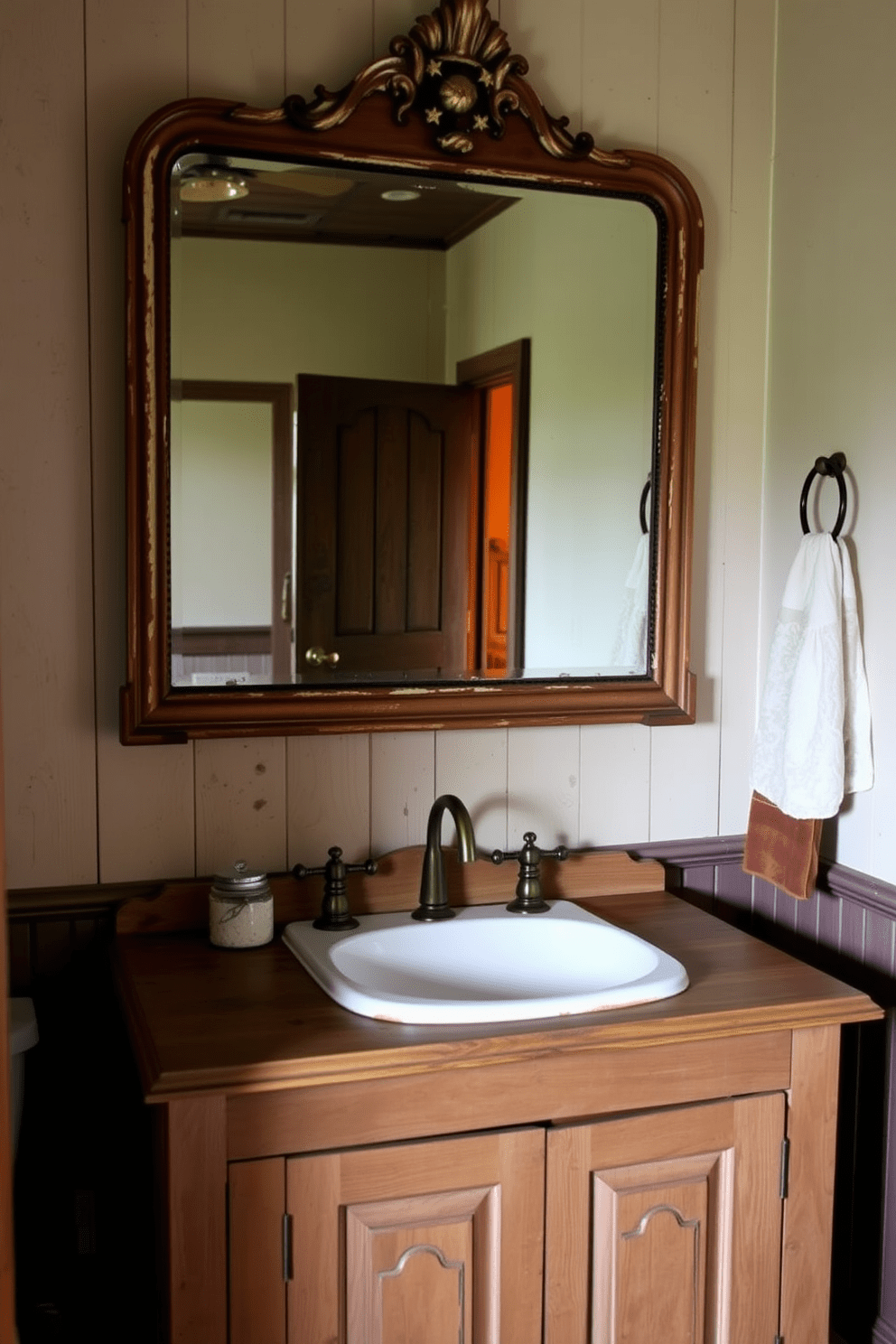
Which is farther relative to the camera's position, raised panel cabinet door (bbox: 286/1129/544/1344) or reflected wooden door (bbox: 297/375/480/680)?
reflected wooden door (bbox: 297/375/480/680)

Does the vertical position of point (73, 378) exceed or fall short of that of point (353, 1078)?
it exceeds it

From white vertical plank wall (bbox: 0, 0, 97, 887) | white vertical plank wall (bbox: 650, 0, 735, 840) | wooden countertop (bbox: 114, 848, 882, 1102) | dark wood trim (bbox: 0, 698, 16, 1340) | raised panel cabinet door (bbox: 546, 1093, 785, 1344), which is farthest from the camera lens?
white vertical plank wall (bbox: 650, 0, 735, 840)

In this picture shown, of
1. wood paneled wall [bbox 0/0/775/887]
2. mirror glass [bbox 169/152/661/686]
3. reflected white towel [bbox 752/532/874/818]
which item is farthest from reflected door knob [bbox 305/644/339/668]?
reflected white towel [bbox 752/532/874/818]

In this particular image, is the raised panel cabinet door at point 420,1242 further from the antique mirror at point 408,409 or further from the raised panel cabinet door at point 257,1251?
the antique mirror at point 408,409

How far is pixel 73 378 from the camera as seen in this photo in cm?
181

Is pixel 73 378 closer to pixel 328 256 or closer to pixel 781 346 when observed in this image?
pixel 328 256

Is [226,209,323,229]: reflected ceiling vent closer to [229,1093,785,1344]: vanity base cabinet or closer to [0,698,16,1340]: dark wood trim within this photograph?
A: [0,698,16,1340]: dark wood trim

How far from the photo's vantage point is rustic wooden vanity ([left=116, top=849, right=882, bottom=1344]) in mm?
1460

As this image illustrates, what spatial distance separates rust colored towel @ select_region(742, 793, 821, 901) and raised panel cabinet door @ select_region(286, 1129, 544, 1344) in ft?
2.22

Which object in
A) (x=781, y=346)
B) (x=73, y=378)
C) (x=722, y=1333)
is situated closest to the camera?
(x=722, y=1333)

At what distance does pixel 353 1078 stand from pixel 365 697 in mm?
628

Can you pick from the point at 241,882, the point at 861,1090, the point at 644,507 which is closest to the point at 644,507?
the point at 644,507

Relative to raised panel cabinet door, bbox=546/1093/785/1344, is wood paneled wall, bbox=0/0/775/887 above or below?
above

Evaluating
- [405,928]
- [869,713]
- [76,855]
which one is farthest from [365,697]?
[869,713]
